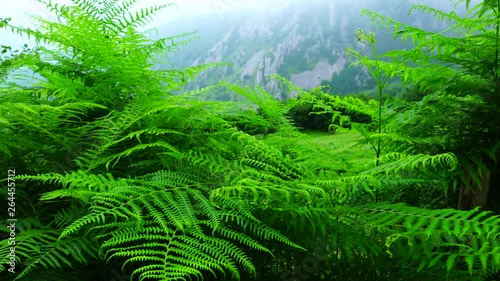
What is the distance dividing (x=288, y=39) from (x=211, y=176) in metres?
110

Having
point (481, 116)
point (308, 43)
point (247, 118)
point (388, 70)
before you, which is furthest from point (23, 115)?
point (308, 43)

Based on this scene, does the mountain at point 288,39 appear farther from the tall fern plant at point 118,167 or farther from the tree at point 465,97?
the tall fern plant at point 118,167

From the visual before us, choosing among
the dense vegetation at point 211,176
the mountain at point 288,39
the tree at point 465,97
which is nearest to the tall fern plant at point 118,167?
the dense vegetation at point 211,176

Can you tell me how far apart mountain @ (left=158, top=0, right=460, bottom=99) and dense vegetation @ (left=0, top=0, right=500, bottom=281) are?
307 ft

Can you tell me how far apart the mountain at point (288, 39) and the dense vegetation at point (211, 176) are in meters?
93.5

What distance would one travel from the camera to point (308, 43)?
105438mm

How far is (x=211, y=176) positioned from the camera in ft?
3.96

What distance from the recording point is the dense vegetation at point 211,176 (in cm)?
96

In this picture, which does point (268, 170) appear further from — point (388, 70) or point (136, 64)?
point (388, 70)

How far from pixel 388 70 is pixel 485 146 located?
53 centimetres

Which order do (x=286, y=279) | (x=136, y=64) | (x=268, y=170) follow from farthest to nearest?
(x=136, y=64), (x=268, y=170), (x=286, y=279)

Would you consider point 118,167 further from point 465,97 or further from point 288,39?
point 288,39
